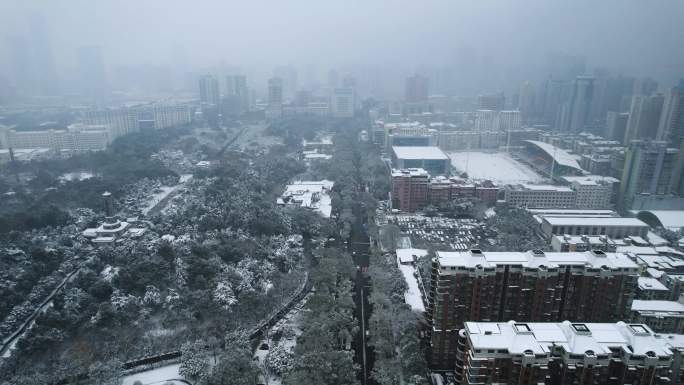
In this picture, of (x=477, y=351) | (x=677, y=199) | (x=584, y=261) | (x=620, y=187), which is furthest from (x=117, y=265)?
(x=677, y=199)

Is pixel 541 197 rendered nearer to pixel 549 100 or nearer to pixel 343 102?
pixel 549 100

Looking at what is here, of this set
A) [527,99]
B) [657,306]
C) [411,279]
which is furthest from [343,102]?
[657,306]

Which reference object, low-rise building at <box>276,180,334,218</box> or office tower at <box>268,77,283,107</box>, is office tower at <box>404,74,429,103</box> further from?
low-rise building at <box>276,180,334,218</box>

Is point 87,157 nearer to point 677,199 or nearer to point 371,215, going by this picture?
point 371,215

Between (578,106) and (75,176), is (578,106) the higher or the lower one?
the higher one

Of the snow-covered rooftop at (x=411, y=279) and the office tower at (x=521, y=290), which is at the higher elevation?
the office tower at (x=521, y=290)

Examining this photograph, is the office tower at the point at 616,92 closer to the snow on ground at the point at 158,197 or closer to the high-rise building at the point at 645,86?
the high-rise building at the point at 645,86

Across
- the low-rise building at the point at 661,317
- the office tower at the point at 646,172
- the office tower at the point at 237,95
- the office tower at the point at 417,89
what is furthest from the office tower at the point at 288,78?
the low-rise building at the point at 661,317
